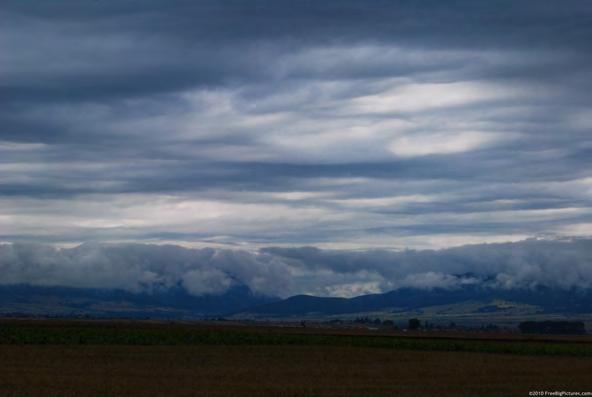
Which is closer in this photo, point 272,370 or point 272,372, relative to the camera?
point 272,372

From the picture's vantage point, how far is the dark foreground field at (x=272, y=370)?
5756 cm

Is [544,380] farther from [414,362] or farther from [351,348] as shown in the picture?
[351,348]

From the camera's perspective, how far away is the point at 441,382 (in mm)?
64438

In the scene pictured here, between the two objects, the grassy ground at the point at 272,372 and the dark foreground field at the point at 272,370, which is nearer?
the grassy ground at the point at 272,372

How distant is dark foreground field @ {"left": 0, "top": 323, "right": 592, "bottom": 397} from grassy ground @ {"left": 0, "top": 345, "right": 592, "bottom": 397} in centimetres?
7

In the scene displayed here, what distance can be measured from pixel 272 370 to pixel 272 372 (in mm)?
1949

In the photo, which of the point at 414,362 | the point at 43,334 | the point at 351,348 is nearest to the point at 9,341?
the point at 43,334

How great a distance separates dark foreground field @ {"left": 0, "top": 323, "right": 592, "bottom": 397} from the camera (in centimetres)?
5756

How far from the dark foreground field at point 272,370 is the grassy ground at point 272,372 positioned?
0.21ft

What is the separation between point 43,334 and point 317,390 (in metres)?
80.1

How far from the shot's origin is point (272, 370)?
72.8m

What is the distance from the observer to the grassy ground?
57.2 meters

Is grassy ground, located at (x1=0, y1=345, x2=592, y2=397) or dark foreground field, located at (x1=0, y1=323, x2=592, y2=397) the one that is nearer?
grassy ground, located at (x1=0, y1=345, x2=592, y2=397)

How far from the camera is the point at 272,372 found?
232 feet
